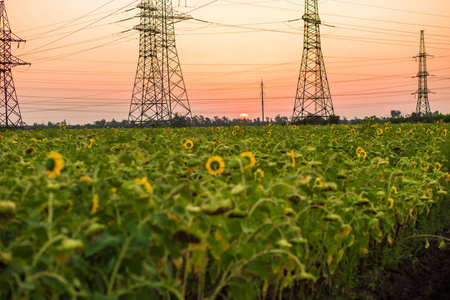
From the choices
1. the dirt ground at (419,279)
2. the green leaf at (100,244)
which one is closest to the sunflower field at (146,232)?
the green leaf at (100,244)

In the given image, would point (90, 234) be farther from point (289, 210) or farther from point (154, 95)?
point (154, 95)

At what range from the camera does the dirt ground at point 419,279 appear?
11.1 feet

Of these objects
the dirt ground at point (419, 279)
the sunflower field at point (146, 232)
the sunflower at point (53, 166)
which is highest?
the sunflower at point (53, 166)

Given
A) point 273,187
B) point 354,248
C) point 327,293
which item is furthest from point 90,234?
point 354,248

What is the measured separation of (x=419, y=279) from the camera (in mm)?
3750

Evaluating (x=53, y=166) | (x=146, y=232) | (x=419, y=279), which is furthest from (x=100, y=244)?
(x=419, y=279)

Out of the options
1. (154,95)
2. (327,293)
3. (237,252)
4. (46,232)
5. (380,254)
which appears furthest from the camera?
(154,95)

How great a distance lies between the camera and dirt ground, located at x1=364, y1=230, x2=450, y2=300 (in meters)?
3.38

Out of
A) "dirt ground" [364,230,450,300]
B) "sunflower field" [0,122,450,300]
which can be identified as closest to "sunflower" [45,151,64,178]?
"sunflower field" [0,122,450,300]

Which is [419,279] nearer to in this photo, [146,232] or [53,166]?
[146,232]

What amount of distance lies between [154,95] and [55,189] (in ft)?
106

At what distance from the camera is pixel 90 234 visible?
5.39 ft

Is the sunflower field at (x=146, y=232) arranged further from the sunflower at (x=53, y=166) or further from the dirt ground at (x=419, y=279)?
the dirt ground at (x=419, y=279)

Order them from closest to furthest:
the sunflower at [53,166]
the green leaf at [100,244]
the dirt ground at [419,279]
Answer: the green leaf at [100,244]
the sunflower at [53,166]
the dirt ground at [419,279]
